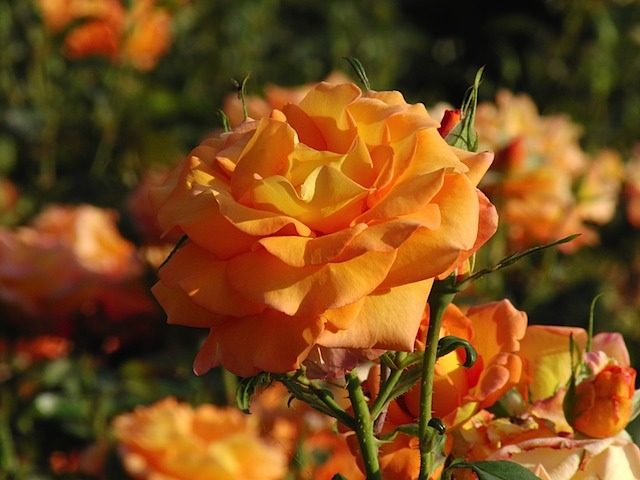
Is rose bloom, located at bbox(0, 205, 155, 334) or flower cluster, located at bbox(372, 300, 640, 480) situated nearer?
flower cluster, located at bbox(372, 300, 640, 480)

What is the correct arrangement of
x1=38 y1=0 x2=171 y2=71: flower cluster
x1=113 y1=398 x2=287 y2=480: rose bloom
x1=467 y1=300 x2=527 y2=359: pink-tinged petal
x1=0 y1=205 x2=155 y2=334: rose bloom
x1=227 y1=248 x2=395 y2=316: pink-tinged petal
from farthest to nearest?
x1=38 y1=0 x2=171 y2=71: flower cluster, x1=0 y1=205 x2=155 y2=334: rose bloom, x1=113 y1=398 x2=287 y2=480: rose bloom, x1=467 y1=300 x2=527 y2=359: pink-tinged petal, x1=227 y1=248 x2=395 y2=316: pink-tinged petal

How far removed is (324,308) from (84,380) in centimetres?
83

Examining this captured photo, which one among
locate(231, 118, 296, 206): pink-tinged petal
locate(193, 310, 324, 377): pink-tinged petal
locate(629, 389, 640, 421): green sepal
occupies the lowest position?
locate(629, 389, 640, 421): green sepal

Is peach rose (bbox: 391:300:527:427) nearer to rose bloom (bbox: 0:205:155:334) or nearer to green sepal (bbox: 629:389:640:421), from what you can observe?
green sepal (bbox: 629:389:640:421)

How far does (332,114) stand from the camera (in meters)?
0.60

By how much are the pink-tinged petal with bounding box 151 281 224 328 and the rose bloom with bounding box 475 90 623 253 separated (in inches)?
37.5

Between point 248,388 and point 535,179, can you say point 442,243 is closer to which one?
point 248,388

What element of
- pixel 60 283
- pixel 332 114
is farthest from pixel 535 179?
pixel 332 114

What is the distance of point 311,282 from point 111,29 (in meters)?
1.77

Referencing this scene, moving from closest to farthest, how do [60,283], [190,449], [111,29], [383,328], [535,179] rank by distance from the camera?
[383,328] < [190,449] < [60,283] < [535,179] < [111,29]

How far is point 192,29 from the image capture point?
9.16 ft

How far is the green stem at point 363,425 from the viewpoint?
558 millimetres

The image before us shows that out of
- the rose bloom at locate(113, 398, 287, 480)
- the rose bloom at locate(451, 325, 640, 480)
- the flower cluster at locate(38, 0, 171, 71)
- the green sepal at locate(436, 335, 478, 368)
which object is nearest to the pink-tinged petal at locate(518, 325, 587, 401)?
the rose bloom at locate(451, 325, 640, 480)

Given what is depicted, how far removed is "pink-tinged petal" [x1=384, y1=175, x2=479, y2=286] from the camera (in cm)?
52
